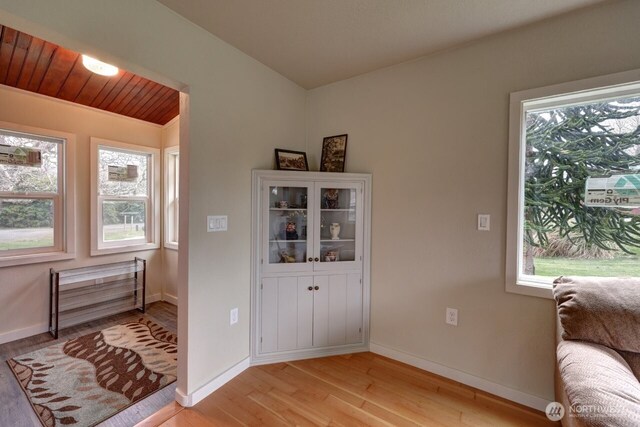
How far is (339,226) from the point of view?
257cm

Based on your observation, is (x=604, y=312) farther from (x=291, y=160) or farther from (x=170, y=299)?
(x=170, y=299)

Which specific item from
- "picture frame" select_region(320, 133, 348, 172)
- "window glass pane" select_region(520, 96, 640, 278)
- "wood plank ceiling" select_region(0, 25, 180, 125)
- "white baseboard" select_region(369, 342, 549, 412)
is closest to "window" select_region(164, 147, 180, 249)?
"wood plank ceiling" select_region(0, 25, 180, 125)

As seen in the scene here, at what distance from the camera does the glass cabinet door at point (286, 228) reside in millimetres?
2348

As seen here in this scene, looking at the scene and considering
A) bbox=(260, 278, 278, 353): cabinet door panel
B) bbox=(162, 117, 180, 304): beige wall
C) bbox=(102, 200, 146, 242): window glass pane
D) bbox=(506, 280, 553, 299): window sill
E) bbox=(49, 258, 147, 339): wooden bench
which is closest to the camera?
bbox=(506, 280, 553, 299): window sill

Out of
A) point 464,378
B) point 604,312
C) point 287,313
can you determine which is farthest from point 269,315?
point 604,312

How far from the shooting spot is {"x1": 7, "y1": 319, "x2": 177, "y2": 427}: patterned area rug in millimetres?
1770

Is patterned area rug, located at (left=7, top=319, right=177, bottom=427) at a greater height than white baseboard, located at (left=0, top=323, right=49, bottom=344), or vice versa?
white baseboard, located at (left=0, top=323, right=49, bottom=344)

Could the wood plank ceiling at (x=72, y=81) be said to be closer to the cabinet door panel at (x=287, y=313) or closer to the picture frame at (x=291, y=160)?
the picture frame at (x=291, y=160)

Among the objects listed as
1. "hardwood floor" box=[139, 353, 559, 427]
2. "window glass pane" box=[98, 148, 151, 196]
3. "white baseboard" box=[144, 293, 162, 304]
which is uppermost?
"window glass pane" box=[98, 148, 151, 196]

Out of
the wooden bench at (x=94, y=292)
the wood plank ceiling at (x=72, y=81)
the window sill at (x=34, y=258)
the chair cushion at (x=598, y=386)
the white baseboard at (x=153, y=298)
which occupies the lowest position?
the white baseboard at (x=153, y=298)

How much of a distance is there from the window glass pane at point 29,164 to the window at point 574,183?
4.30m

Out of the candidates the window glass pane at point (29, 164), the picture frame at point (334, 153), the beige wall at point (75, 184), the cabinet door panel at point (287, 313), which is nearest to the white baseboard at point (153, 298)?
the beige wall at point (75, 184)

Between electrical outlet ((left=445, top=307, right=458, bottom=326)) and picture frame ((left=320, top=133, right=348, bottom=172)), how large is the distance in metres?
1.53

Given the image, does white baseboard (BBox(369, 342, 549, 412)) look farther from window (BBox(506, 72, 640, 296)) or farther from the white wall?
the white wall
